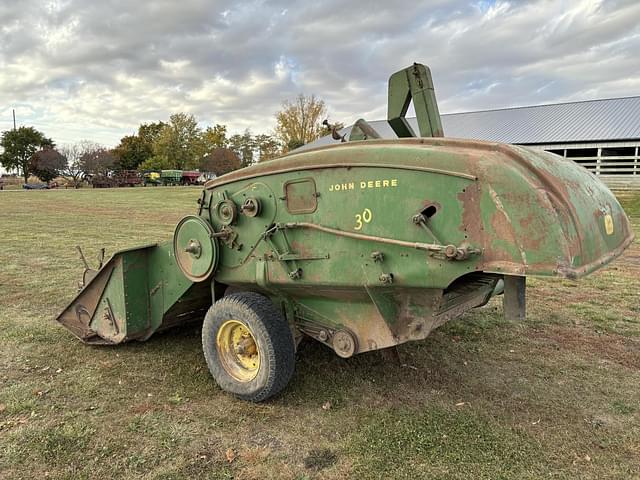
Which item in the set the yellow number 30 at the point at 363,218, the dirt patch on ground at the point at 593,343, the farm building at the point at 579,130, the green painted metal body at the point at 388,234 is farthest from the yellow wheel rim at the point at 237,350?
the farm building at the point at 579,130

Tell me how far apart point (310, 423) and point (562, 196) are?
2.15 meters

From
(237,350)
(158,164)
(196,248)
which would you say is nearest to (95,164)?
(158,164)

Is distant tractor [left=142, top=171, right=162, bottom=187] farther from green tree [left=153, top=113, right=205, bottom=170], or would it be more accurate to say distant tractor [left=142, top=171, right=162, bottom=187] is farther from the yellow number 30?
the yellow number 30

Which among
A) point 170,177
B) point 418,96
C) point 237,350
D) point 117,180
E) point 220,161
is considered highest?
point 220,161

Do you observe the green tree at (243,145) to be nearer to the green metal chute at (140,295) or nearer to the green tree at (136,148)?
the green tree at (136,148)

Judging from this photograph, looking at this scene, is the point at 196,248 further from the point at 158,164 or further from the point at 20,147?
the point at 20,147

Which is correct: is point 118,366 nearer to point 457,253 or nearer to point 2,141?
point 457,253

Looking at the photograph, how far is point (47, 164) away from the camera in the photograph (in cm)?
5528

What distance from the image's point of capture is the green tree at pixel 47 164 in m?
55.5

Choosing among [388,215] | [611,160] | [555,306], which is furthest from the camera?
[611,160]

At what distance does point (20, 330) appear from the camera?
5219 mm

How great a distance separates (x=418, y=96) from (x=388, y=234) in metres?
1.37

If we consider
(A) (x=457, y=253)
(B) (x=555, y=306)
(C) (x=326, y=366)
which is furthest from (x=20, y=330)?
(B) (x=555, y=306)

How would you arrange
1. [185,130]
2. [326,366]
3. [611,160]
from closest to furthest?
1. [326,366]
2. [611,160]
3. [185,130]
